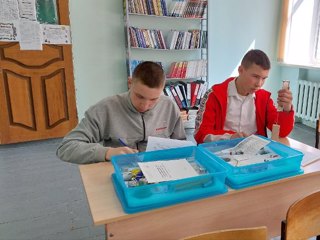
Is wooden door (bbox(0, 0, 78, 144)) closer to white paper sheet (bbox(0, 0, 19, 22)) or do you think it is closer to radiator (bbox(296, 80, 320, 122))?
white paper sheet (bbox(0, 0, 19, 22))

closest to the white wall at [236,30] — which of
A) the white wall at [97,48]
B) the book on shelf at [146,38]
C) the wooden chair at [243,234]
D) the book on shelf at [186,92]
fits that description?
the book on shelf at [186,92]

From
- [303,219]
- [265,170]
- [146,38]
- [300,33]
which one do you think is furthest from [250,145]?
[300,33]

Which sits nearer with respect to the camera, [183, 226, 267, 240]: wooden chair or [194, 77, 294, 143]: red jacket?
[183, 226, 267, 240]: wooden chair

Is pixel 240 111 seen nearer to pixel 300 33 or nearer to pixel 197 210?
pixel 197 210

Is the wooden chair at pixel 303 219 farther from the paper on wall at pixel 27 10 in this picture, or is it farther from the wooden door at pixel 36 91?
the paper on wall at pixel 27 10

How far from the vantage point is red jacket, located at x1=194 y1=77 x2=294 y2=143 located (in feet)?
5.32

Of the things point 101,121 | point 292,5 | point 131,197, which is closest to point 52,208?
point 101,121

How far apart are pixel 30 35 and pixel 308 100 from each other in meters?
3.61

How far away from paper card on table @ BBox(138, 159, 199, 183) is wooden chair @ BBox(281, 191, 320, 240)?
1.07 ft

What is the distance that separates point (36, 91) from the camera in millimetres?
3330

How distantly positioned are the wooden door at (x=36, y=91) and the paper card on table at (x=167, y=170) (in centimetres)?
271

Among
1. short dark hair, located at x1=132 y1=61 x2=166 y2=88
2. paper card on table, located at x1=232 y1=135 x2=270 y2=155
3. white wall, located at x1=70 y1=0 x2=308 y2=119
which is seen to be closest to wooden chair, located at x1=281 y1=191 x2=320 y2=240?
paper card on table, located at x1=232 y1=135 x2=270 y2=155

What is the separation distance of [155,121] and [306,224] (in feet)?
2.79

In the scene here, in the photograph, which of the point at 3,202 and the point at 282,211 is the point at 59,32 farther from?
the point at 282,211
